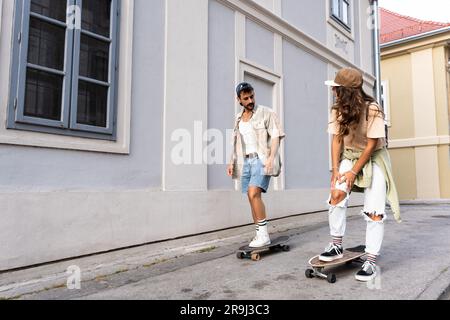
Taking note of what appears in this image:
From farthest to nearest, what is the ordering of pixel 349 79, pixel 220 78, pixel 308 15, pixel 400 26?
pixel 400 26, pixel 308 15, pixel 220 78, pixel 349 79

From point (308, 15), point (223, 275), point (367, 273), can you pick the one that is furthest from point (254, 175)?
point (308, 15)

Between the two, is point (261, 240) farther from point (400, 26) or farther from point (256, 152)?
point (400, 26)

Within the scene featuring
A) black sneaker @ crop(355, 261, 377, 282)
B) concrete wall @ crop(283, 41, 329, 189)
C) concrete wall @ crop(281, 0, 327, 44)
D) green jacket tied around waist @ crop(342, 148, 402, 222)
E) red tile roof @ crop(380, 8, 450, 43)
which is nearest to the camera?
black sneaker @ crop(355, 261, 377, 282)

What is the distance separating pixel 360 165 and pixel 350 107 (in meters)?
0.48

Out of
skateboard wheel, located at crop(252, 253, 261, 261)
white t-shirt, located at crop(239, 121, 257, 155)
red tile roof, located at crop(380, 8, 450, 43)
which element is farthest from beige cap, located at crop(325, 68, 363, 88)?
red tile roof, located at crop(380, 8, 450, 43)

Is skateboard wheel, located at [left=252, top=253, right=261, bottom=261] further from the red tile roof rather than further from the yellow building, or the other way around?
the red tile roof

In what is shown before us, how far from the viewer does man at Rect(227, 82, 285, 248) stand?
13.4ft

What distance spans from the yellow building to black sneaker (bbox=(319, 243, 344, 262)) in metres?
14.9

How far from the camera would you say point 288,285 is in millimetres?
3125

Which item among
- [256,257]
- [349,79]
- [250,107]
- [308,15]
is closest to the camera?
[349,79]

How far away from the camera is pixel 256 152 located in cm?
418

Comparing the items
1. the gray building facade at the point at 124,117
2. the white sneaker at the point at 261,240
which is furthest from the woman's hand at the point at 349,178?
the gray building facade at the point at 124,117
